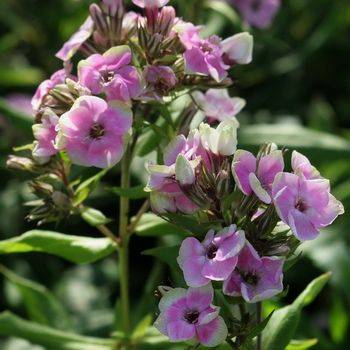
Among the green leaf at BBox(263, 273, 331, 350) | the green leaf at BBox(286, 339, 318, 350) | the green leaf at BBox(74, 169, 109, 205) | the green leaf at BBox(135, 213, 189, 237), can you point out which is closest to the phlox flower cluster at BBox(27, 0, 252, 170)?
the green leaf at BBox(74, 169, 109, 205)

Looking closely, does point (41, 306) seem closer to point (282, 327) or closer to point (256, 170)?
point (282, 327)

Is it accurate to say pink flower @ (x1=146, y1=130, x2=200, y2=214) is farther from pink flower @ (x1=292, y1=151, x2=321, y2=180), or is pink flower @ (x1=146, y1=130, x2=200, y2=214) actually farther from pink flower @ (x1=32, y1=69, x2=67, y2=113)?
pink flower @ (x1=32, y1=69, x2=67, y2=113)

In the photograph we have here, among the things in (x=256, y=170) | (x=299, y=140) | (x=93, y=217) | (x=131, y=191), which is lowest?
(x=299, y=140)

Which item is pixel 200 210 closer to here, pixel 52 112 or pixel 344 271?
pixel 52 112

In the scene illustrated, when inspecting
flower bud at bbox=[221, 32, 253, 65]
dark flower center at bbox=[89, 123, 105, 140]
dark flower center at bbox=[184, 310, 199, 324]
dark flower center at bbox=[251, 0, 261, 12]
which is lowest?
dark flower center at bbox=[251, 0, 261, 12]

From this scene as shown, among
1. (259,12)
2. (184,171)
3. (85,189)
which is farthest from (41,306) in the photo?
(259,12)

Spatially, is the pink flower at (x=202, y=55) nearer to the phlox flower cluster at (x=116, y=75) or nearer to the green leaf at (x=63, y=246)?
the phlox flower cluster at (x=116, y=75)
